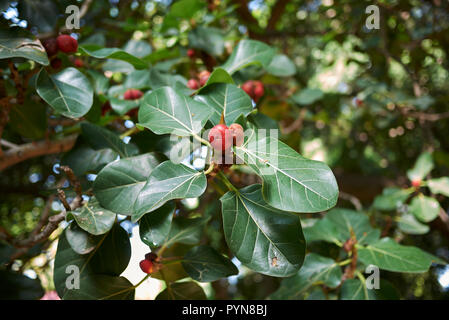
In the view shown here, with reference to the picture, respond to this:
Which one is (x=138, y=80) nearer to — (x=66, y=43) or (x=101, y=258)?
(x=66, y=43)

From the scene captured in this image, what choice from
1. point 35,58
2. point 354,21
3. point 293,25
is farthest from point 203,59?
point 293,25

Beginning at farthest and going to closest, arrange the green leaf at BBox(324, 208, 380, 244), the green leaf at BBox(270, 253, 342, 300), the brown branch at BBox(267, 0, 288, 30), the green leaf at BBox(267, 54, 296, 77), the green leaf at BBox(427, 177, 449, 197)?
1. the brown branch at BBox(267, 0, 288, 30)
2. the green leaf at BBox(427, 177, 449, 197)
3. the green leaf at BBox(267, 54, 296, 77)
4. the green leaf at BBox(324, 208, 380, 244)
5. the green leaf at BBox(270, 253, 342, 300)

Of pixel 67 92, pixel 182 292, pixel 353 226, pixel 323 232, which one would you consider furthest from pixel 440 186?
pixel 67 92

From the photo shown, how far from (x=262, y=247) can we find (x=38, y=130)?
0.68 m

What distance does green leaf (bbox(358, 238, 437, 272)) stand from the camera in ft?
2.43

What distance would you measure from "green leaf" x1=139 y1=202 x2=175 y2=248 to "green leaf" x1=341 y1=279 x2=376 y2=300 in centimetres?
47

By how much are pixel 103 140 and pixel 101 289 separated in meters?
0.31

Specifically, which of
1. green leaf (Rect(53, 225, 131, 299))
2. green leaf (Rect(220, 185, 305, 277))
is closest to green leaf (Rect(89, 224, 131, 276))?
green leaf (Rect(53, 225, 131, 299))

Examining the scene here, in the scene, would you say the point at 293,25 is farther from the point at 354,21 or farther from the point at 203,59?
the point at 203,59

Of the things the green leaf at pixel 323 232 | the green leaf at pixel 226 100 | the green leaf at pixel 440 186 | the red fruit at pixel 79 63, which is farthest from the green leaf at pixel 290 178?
the green leaf at pixel 440 186

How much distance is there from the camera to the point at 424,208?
135cm

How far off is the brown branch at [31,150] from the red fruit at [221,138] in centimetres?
68

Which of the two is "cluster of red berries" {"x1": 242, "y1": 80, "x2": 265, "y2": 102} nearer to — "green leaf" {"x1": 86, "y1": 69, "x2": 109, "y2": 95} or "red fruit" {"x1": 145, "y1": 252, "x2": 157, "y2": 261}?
"green leaf" {"x1": 86, "y1": 69, "x2": 109, "y2": 95}

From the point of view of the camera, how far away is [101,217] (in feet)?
1.94
